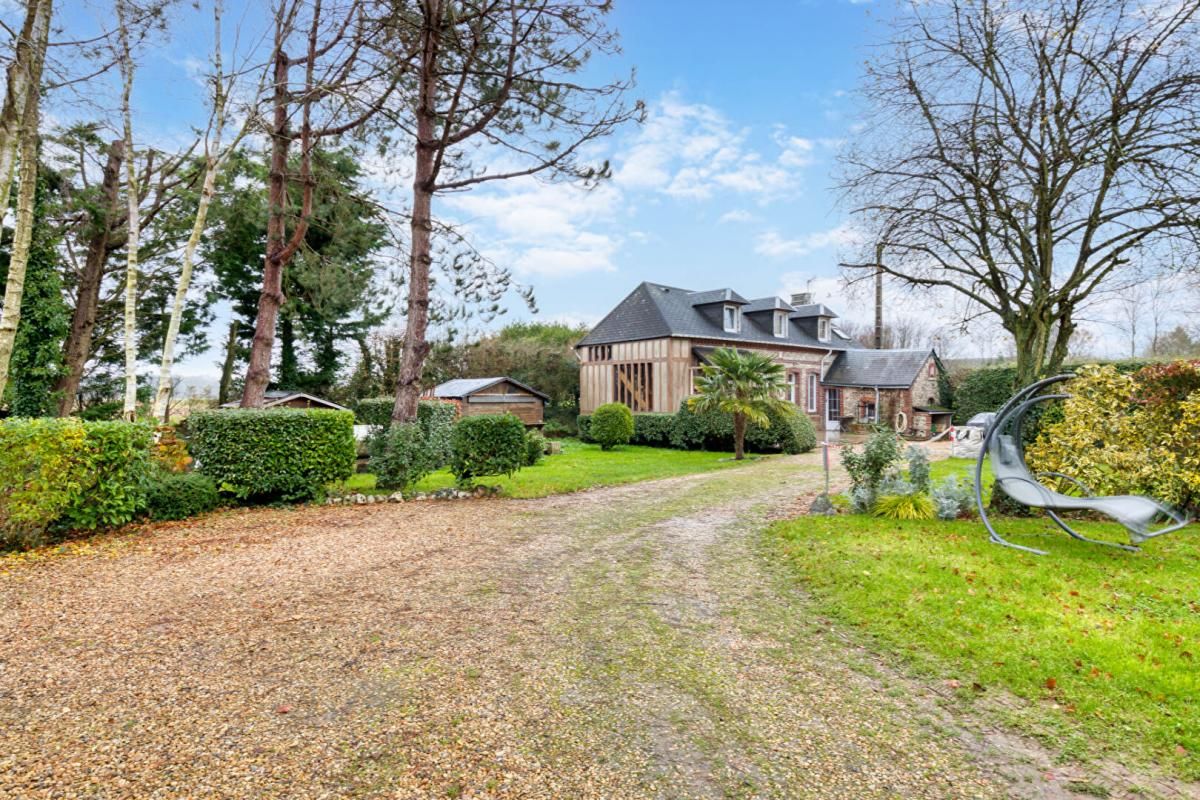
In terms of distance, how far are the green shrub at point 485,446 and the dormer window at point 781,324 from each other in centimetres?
1654

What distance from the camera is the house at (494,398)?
754 inches

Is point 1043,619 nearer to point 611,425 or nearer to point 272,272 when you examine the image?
point 272,272

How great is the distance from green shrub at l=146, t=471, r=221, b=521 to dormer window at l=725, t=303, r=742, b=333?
17.7 m

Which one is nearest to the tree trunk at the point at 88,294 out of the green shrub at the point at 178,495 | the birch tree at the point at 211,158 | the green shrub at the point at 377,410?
the birch tree at the point at 211,158

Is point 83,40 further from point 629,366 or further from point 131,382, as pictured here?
point 629,366

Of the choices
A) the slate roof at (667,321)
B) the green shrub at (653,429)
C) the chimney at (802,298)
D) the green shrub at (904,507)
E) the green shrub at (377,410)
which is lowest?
the green shrub at (904,507)

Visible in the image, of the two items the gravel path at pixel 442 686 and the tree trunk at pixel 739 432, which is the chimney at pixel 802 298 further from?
the gravel path at pixel 442 686

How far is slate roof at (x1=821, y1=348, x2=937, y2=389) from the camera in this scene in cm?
2422

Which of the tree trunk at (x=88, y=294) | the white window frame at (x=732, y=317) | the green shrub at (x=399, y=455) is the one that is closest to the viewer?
the green shrub at (x=399, y=455)

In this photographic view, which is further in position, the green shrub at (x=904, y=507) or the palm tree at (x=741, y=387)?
the palm tree at (x=741, y=387)

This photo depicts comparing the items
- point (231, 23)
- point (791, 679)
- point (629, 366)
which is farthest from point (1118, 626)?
point (629, 366)

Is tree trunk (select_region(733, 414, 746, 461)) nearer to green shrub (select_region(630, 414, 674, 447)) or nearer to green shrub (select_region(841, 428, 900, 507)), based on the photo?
green shrub (select_region(630, 414, 674, 447))

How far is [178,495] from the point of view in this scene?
23.7 ft

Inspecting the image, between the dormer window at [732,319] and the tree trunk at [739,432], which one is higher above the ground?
the dormer window at [732,319]
